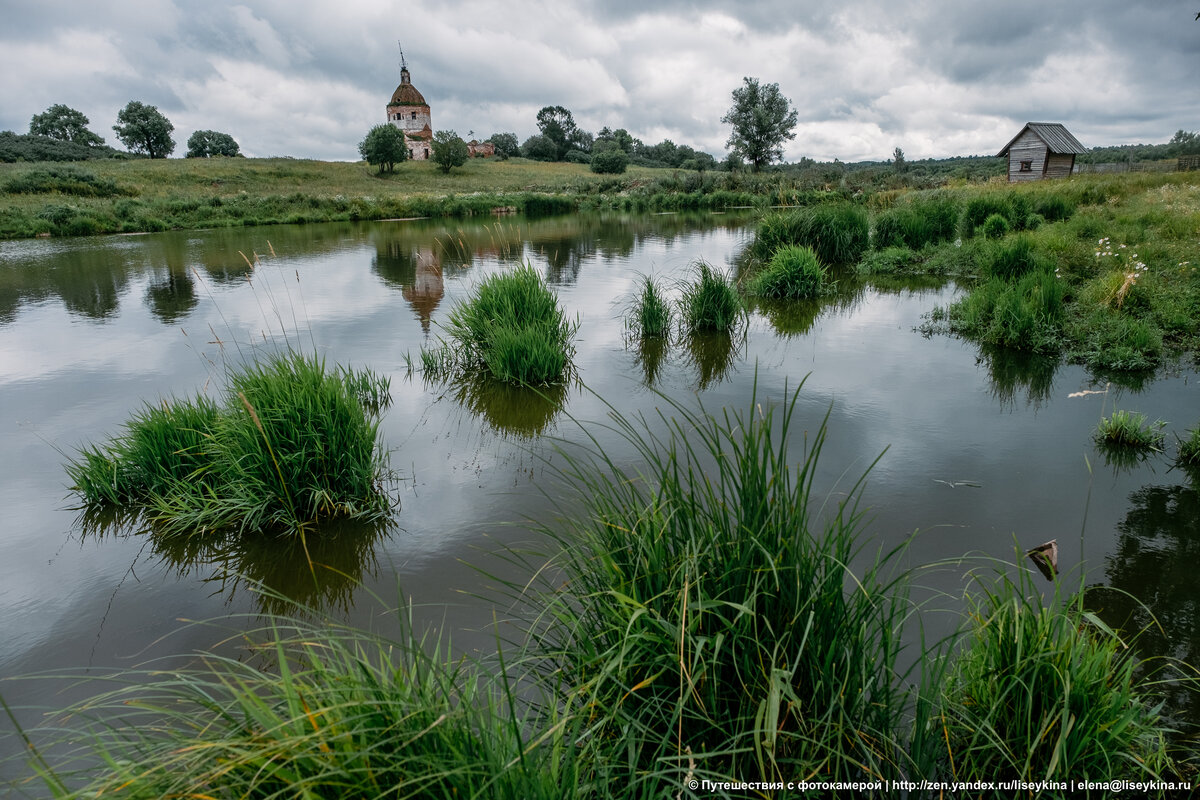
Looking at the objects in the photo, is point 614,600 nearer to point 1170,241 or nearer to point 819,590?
point 819,590

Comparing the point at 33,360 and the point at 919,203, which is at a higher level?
the point at 919,203

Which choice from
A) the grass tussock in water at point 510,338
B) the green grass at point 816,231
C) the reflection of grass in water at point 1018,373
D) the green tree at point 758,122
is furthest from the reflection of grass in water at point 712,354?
the green tree at point 758,122

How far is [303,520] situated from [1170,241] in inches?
508

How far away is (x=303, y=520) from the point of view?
395 cm

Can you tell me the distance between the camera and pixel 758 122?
55094mm

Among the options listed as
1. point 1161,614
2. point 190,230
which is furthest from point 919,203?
point 190,230

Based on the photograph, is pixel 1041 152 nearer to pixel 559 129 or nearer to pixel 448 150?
pixel 448 150

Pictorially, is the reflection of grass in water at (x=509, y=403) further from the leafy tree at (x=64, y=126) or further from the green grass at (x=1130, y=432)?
the leafy tree at (x=64, y=126)

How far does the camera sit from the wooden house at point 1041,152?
2781 centimetres

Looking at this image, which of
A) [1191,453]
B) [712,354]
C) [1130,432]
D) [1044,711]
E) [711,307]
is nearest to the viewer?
[1044,711]

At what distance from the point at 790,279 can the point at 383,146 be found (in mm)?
51667

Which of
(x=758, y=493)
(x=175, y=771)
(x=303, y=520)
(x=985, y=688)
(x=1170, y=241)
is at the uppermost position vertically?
(x=1170, y=241)

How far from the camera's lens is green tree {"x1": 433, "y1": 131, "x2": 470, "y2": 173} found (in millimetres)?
55594

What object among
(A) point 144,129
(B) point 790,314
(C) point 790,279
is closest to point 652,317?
(B) point 790,314
